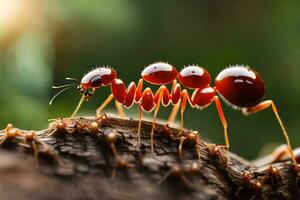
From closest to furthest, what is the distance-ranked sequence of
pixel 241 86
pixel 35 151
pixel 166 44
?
pixel 35 151 → pixel 241 86 → pixel 166 44

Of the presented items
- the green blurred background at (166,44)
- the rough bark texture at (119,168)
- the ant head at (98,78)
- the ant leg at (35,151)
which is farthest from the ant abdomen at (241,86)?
the green blurred background at (166,44)

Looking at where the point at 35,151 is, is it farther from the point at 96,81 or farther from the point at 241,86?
the point at 241,86

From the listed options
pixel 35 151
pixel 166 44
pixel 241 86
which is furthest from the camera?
pixel 166 44

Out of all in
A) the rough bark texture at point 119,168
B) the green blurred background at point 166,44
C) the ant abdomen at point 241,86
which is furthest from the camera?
the green blurred background at point 166,44

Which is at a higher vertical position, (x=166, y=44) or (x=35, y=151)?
(x=166, y=44)

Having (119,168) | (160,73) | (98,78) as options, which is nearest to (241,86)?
(160,73)

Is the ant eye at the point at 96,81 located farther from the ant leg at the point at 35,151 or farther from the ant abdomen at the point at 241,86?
the ant leg at the point at 35,151

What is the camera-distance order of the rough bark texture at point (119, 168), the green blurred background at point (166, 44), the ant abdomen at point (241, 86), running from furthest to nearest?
1. the green blurred background at point (166, 44)
2. the ant abdomen at point (241, 86)
3. the rough bark texture at point (119, 168)

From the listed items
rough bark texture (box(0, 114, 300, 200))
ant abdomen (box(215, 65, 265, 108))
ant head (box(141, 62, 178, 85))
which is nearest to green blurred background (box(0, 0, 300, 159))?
ant head (box(141, 62, 178, 85))
